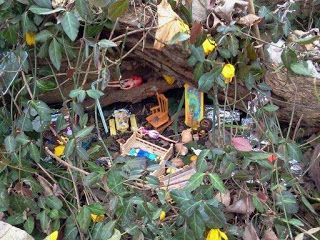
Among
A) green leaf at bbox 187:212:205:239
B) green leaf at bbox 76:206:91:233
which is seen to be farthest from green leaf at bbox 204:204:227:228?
green leaf at bbox 76:206:91:233

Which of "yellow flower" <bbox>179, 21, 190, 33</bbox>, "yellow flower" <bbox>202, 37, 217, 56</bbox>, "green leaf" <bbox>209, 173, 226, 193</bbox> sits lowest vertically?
"green leaf" <bbox>209, 173, 226, 193</bbox>

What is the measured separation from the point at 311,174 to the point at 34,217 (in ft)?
3.51

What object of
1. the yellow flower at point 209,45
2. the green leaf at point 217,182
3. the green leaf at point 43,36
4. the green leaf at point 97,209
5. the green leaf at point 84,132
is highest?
the green leaf at point 43,36

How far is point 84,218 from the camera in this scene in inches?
70.0

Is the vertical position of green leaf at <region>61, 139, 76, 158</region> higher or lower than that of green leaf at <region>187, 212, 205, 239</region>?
higher

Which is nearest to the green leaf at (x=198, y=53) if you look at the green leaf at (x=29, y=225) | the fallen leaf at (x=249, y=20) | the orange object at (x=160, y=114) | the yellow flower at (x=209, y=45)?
the yellow flower at (x=209, y=45)

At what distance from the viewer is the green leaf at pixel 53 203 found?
6.09 ft

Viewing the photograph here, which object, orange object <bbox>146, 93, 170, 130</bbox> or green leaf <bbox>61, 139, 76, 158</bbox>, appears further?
orange object <bbox>146, 93, 170, 130</bbox>

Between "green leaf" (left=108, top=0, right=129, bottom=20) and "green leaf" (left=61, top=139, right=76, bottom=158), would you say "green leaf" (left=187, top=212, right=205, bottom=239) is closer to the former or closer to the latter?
"green leaf" (left=61, top=139, right=76, bottom=158)

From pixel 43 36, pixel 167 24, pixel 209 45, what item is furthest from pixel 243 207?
pixel 43 36

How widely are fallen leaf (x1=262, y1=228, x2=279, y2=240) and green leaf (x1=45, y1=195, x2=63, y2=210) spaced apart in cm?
70

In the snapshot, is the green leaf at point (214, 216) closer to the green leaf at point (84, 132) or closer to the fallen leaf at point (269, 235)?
the fallen leaf at point (269, 235)

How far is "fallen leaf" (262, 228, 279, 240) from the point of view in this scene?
1.85 meters

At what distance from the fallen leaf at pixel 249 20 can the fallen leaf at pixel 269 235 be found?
0.70m
